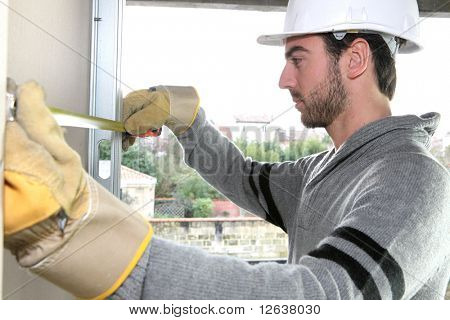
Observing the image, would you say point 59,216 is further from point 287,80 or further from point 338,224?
point 287,80

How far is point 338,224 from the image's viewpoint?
120cm

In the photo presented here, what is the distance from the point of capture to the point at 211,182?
1784mm

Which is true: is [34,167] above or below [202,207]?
above

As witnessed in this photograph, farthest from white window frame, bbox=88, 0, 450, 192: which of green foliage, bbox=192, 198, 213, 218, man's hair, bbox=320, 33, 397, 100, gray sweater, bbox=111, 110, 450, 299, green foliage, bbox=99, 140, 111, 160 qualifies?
man's hair, bbox=320, 33, 397, 100

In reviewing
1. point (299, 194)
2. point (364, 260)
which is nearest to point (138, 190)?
point (299, 194)

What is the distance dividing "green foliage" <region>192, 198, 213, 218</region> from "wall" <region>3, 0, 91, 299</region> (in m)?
0.54

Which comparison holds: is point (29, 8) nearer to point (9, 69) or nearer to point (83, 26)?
point (9, 69)

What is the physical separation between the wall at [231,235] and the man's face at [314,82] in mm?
562

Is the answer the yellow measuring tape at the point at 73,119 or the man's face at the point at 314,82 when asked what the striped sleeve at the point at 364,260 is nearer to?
the yellow measuring tape at the point at 73,119

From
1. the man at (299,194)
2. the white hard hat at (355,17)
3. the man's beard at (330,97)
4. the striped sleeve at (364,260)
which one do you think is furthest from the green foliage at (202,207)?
the striped sleeve at (364,260)

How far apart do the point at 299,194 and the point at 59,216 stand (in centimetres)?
116

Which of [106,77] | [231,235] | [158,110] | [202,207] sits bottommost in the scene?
[231,235]

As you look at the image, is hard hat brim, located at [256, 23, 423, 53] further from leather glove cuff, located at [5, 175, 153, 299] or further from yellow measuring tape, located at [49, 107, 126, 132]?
leather glove cuff, located at [5, 175, 153, 299]
